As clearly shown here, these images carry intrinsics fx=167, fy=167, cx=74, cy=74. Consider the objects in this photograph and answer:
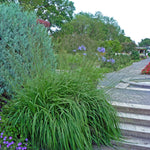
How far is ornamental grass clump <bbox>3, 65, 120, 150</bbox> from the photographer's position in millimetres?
2113

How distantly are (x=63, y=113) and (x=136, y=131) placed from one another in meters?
1.43

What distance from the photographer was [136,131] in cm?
284

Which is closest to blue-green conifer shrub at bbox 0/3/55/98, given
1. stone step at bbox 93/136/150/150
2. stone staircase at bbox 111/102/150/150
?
stone step at bbox 93/136/150/150

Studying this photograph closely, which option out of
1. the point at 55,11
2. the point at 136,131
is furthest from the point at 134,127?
the point at 55,11

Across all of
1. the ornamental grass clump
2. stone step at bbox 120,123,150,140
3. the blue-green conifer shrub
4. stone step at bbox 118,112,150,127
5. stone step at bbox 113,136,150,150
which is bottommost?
stone step at bbox 113,136,150,150

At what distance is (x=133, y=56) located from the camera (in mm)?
25812

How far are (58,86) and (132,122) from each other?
5.31 feet

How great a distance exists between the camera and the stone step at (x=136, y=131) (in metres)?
2.80

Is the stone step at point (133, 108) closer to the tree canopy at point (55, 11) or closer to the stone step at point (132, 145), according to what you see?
the stone step at point (132, 145)

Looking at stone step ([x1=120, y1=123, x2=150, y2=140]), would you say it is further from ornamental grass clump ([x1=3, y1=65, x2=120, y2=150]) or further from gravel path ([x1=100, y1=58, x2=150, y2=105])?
gravel path ([x1=100, y1=58, x2=150, y2=105])

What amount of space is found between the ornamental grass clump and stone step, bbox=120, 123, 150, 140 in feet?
1.00

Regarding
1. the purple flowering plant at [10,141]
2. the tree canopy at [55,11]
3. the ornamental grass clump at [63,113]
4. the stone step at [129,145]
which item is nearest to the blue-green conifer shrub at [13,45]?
the ornamental grass clump at [63,113]

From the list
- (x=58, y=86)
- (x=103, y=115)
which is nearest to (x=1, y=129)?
(x=58, y=86)

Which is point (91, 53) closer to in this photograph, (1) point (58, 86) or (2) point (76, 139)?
(1) point (58, 86)
